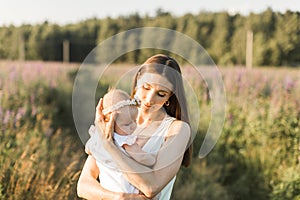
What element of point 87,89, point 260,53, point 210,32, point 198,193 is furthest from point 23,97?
point 210,32

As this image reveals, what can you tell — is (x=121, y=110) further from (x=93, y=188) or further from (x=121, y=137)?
(x=93, y=188)

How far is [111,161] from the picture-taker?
6.59 feet

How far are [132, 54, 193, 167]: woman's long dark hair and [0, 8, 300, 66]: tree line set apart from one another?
2464cm

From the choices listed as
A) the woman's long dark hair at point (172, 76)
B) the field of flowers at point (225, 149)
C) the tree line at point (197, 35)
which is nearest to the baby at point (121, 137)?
the woman's long dark hair at point (172, 76)

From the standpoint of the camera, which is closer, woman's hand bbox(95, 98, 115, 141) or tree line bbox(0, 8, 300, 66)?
woman's hand bbox(95, 98, 115, 141)

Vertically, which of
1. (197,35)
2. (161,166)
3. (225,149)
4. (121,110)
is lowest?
(197,35)

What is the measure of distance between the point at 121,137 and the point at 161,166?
0.21 meters

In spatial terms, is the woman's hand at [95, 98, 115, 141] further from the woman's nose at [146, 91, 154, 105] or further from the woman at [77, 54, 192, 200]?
the woman's nose at [146, 91, 154, 105]

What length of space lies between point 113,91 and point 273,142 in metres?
4.46

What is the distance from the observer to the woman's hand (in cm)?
191

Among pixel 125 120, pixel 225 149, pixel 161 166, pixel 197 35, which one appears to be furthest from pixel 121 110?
pixel 197 35

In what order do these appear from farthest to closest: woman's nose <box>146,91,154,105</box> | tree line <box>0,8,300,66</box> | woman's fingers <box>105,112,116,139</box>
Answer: tree line <box>0,8,300,66</box>, woman's nose <box>146,91,154,105</box>, woman's fingers <box>105,112,116,139</box>

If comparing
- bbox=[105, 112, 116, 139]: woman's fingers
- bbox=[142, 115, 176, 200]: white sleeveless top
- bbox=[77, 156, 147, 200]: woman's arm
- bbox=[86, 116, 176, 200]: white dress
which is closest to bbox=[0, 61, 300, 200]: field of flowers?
bbox=[77, 156, 147, 200]: woman's arm

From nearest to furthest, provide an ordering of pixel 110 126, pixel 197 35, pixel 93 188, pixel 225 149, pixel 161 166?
pixel 110 126, pixel 161 166, pixel 93 188, pixel 225 149, pixel 197 35
